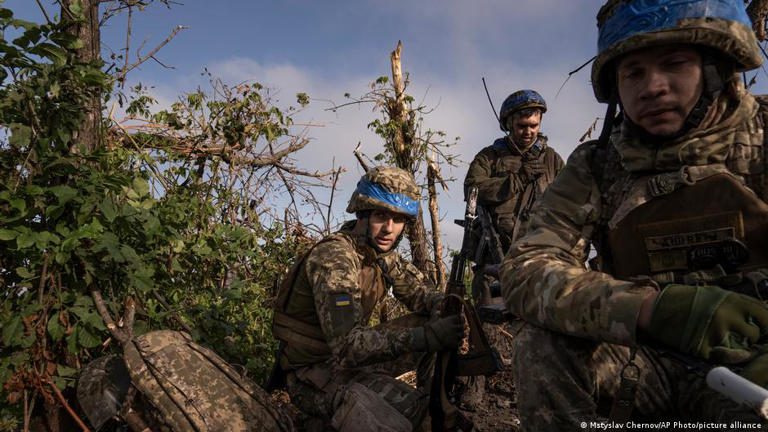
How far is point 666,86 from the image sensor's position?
1851 mm

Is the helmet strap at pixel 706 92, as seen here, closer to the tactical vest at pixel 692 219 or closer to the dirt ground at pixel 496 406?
the tactical vest at pixel 692 219

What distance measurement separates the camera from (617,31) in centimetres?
193

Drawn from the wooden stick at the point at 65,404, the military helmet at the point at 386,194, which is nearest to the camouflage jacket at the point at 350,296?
the military helmet at the point at 386,194

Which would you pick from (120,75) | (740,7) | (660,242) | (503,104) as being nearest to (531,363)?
(660,242)

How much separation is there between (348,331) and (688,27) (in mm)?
2322

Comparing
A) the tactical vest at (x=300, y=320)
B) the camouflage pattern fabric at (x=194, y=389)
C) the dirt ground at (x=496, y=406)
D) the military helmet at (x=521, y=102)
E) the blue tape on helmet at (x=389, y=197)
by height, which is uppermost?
the military helmet at (x=521, y=102)

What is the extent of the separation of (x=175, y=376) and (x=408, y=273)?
196 centimetres

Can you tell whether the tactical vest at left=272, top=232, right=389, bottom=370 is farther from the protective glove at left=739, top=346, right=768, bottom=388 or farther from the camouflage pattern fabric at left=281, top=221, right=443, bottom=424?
the protective glove at left=739, top=346, right=768, bottom=388

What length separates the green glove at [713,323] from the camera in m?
1.35

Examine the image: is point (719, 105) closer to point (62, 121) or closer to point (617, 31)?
point (617, 31)

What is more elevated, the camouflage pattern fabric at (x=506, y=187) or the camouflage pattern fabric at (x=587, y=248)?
the camouflage pattern fabric at (x=506, y=187)

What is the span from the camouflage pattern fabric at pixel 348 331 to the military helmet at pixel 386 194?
189 mm

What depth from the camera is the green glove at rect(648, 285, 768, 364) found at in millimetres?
1351

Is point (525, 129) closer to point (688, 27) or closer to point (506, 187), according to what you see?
point (506, 187)
